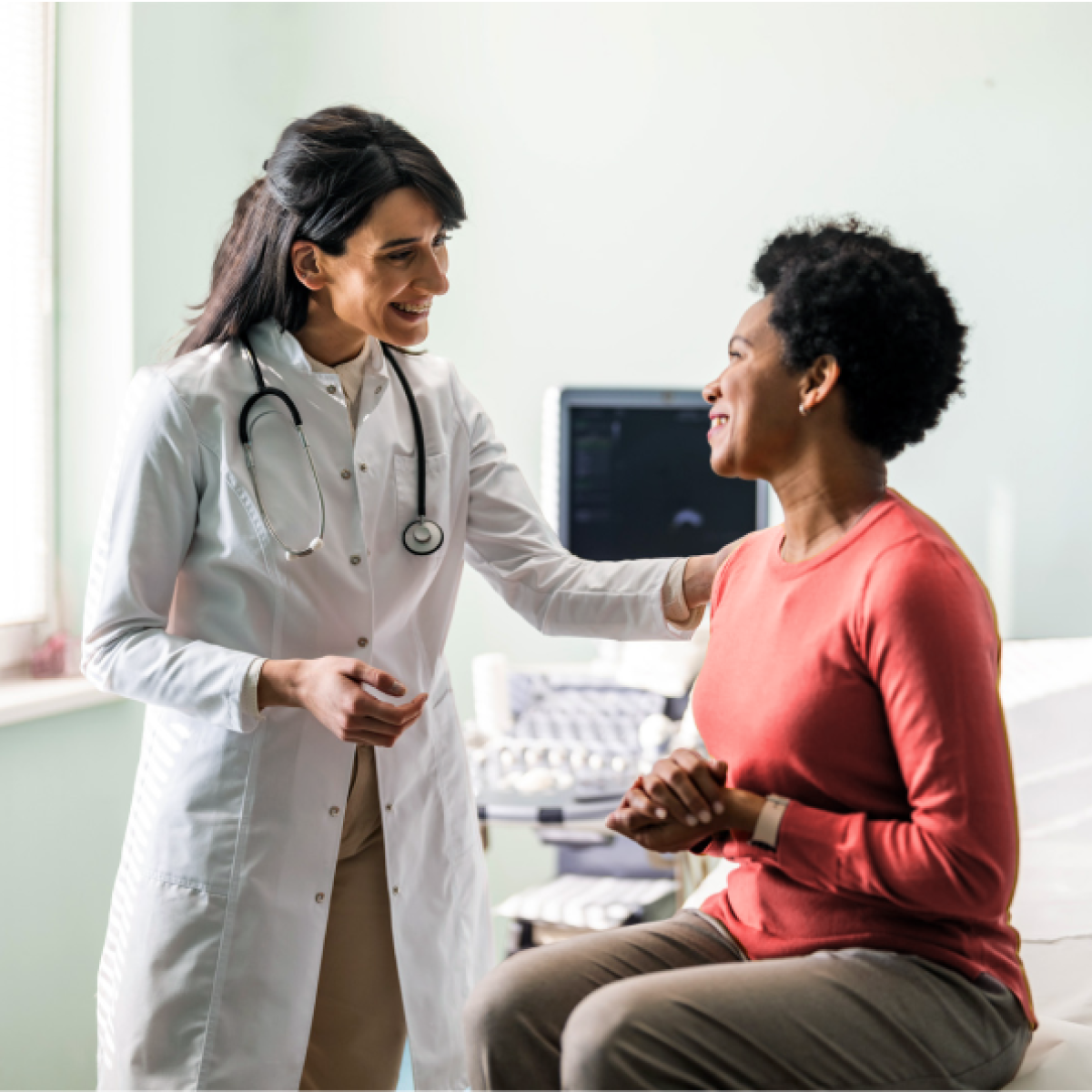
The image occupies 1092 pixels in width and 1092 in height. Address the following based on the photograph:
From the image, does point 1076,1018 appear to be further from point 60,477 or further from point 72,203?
point 72,203

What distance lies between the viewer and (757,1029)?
0.87m

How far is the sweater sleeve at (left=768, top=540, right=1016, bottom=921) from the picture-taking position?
33.4 inches

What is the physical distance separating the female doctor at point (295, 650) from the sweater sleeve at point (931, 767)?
0.47 meters

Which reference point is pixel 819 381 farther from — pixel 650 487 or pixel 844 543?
pixel 650 487

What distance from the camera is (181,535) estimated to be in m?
1.22

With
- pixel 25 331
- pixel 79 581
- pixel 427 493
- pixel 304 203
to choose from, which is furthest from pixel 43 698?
pixel 304 203

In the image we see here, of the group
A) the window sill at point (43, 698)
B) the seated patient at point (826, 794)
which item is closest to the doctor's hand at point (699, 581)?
the seated patient at point (826, 794)

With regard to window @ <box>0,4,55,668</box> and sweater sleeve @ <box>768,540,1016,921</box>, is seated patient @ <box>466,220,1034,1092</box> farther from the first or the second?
window @ <box>0,4,55,668</box>

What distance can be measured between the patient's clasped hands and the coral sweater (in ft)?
A: 0.13

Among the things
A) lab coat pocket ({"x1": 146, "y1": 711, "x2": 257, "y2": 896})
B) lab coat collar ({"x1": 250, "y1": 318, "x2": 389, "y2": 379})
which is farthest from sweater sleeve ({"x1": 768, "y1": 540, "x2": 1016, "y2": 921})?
lab coat collar ({"x1": 250, "y1": 318, "x2": 389, "y2": 379})

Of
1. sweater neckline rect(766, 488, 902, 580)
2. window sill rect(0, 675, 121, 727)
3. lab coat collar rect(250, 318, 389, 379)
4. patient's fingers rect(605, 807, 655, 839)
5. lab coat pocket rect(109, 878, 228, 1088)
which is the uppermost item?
lab coat collar rect(250, 318, 389, 379)

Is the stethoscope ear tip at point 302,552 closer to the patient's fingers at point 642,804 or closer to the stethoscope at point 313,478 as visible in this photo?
the stethoscope at point 313,478

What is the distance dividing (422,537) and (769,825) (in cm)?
58

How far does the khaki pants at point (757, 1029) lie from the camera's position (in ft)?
2.83
